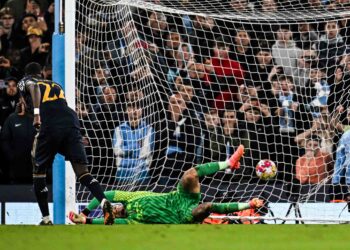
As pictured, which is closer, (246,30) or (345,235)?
(345,235)

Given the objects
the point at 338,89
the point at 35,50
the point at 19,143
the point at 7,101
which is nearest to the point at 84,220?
the point at 19,143

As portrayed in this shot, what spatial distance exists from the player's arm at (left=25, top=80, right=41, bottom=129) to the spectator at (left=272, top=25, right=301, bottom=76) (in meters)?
4.29

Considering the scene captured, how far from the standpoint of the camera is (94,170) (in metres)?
13.5

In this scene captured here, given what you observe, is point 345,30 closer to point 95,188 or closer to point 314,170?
point 314,170

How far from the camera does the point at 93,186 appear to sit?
421 inches

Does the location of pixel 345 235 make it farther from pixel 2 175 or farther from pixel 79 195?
pixel 2 175

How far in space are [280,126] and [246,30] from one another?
52.8 inches

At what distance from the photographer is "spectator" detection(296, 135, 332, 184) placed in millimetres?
13047

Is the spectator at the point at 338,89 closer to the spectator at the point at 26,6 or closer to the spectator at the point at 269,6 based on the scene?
the spectator at the point at 269,6

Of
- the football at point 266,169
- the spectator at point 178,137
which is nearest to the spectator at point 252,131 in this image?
the spectator at point 178,137

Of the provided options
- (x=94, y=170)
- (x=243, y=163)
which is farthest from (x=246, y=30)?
(x=94, y=170)

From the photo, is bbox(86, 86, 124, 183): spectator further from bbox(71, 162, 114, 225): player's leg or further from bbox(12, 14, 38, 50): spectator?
bbox(12, 14, 38, 50): spectator

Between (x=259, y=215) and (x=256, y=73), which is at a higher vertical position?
(x=256, y=73)

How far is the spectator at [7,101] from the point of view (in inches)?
567
